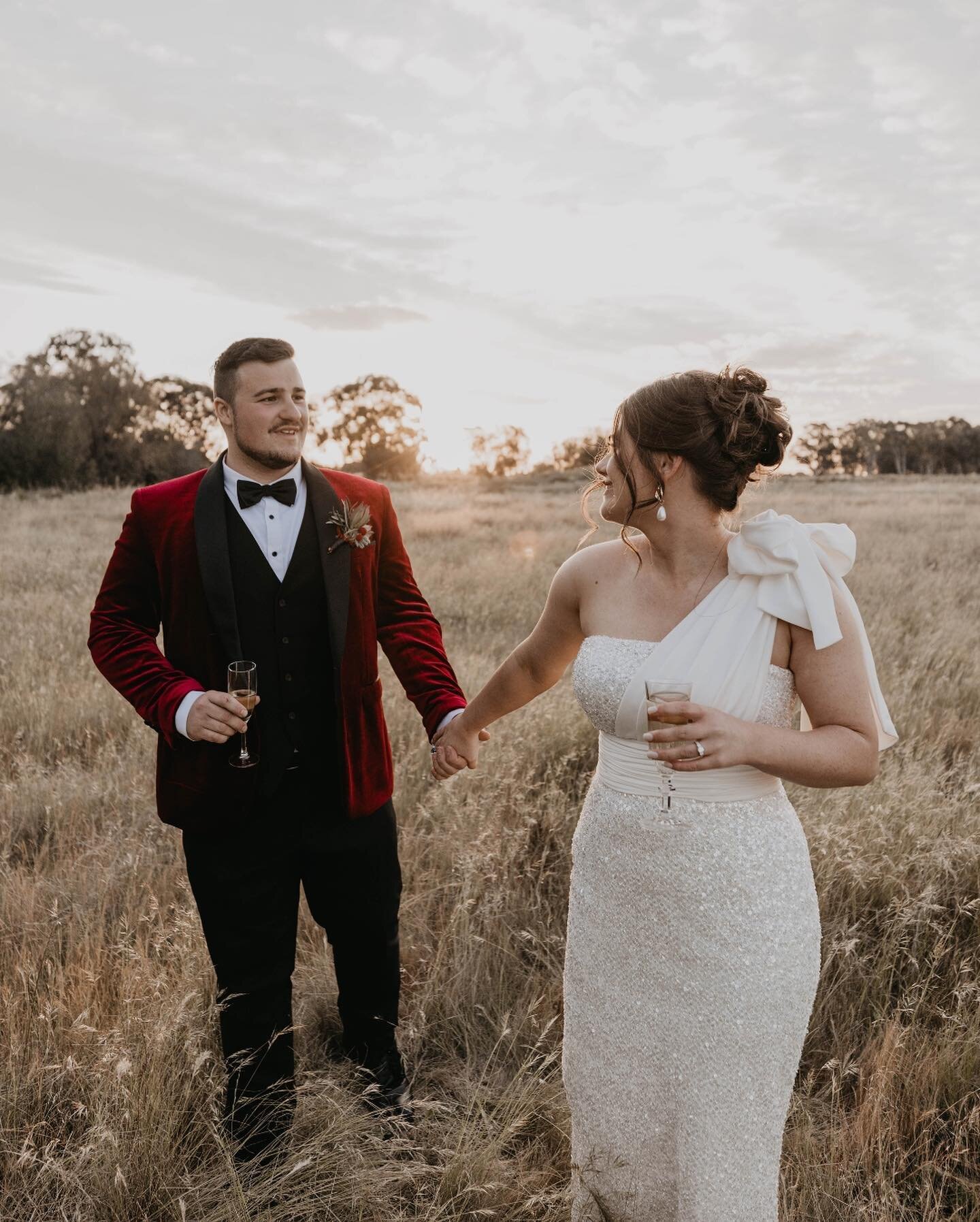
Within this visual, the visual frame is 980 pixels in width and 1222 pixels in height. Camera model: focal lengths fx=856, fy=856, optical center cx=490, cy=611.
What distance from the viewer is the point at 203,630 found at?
2678mm

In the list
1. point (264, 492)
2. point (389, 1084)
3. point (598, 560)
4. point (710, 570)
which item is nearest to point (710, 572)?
point (710, 570)

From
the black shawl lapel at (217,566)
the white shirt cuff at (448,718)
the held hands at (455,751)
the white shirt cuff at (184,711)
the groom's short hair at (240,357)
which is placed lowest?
the held hands at (455,751)

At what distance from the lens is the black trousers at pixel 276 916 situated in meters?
2.71

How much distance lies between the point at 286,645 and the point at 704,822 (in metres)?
1.39

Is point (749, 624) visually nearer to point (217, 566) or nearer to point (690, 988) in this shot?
point (690, 988)

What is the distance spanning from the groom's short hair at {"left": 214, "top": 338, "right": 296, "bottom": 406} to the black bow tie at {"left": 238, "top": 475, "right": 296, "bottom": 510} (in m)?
0.26

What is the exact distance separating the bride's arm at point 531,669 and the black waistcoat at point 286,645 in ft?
1.43

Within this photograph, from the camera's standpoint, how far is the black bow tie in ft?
8.99

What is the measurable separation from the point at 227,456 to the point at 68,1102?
207 cm

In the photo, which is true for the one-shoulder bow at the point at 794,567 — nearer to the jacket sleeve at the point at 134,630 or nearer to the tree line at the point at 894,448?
the jacket sleeve at the point at 134,630

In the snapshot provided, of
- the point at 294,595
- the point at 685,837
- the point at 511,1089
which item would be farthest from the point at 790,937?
the point at 294,595

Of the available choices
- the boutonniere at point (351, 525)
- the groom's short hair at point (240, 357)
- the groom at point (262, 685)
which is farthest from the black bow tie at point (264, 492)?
the groom's short hair at point (240, 357)

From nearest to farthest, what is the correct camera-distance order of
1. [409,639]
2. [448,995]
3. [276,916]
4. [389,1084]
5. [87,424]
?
[276,916] < [389,1084] < [409,639] < [448,995] < [87,424]

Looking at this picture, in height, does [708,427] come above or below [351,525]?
above
